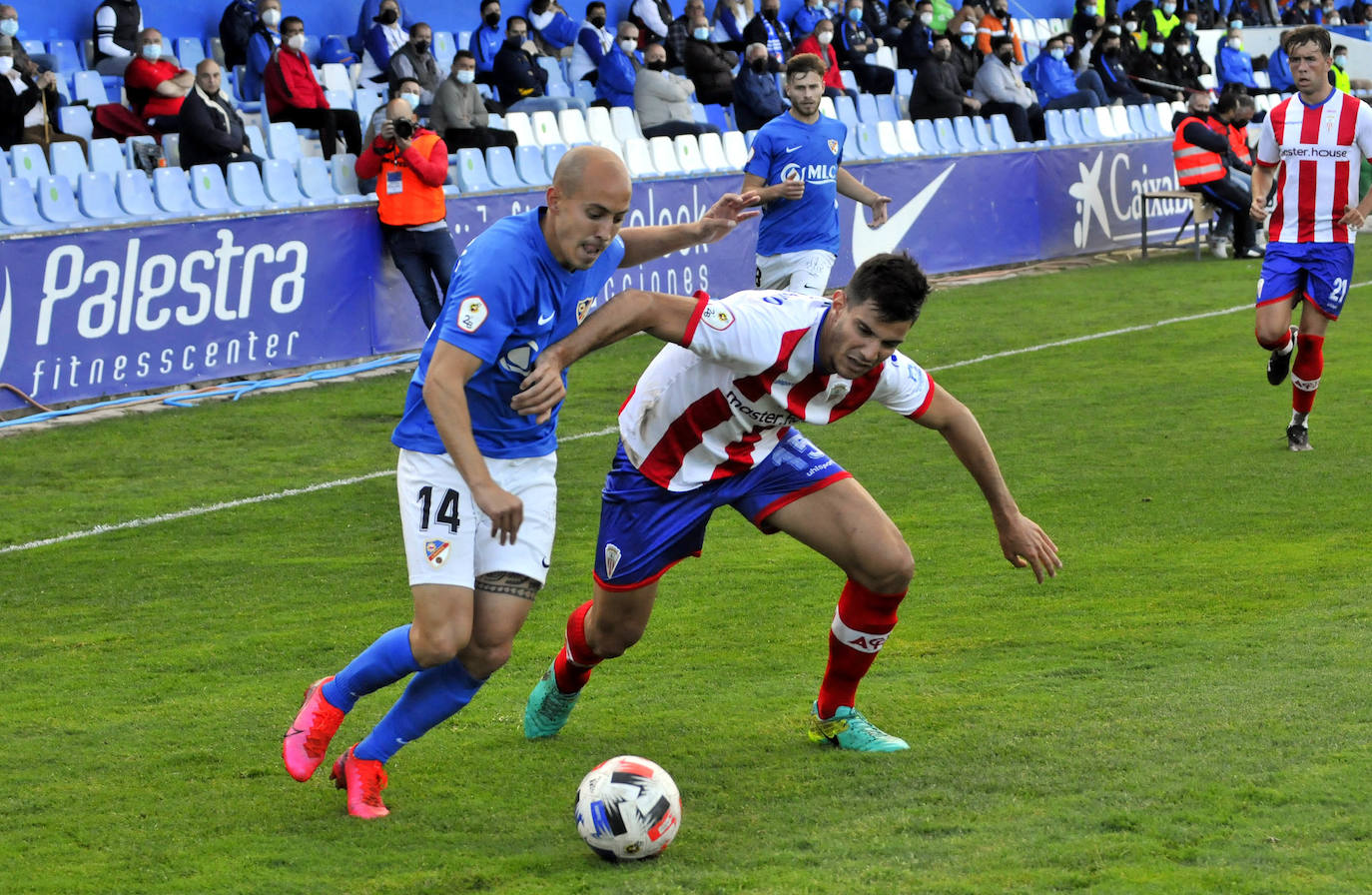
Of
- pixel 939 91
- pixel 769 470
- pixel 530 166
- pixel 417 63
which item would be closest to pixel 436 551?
pixel 769 470

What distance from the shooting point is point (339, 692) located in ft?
14.7

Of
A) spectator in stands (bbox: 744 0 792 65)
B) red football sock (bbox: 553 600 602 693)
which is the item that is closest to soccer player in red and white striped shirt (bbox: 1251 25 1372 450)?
red football sock (bbox: 553 600 602 693)

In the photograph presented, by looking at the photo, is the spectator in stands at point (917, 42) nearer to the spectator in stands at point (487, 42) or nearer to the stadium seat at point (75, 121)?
the spectator in stands at point (487, 42)

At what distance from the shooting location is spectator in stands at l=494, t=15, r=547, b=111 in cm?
1778

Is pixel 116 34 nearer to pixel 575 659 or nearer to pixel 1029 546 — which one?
pixel 575 659

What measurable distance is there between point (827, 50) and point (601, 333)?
17.6 metres

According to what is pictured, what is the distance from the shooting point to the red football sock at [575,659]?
495 cm

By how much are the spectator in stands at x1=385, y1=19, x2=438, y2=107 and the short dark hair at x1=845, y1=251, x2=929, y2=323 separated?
12.6m

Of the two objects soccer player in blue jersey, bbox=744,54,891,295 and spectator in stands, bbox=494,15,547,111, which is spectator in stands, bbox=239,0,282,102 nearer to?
spectator in stands, bbox=494,15,547,111

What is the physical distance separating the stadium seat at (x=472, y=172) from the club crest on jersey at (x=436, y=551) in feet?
34.0

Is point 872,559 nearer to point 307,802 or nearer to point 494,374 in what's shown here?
point 494,374

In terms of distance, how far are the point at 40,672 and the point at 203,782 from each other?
150cm

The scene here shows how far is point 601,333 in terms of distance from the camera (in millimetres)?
4184

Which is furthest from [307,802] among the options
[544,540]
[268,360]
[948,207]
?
[948,207]
